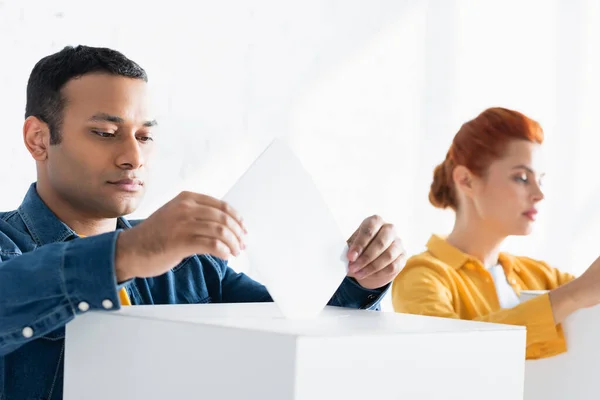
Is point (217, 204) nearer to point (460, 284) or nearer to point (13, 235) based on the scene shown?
point (13, 235)

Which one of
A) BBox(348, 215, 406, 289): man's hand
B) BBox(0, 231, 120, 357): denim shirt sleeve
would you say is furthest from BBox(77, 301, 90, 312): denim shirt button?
BBox(348, 215, 406, 289): man's hand

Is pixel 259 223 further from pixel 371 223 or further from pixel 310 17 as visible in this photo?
pixel 310 17

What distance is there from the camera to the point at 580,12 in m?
3.74

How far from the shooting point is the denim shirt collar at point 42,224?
47.9 inches

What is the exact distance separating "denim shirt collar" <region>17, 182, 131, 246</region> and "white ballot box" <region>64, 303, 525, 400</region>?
35 centimetres

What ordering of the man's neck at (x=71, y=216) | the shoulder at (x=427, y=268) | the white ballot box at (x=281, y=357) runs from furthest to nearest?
1. the shoulder at (x=427, y=268)
2. the man's neck at (x=71, y=216)
3. the white ballot box at (x=281, y=357)

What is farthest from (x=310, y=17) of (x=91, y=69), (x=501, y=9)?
(x=91, y=69)

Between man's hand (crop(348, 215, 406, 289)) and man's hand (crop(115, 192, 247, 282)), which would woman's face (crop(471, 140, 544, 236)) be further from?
man's hand (crop(115, 192, 247, 282))

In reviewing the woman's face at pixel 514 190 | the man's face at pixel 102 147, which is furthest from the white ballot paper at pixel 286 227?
the woman's face at pixel 514 190

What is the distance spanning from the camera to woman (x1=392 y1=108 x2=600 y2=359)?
202 cm

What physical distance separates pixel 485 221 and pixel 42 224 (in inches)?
47.8

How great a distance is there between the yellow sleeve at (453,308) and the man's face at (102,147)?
0.76m

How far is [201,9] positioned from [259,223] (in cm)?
193

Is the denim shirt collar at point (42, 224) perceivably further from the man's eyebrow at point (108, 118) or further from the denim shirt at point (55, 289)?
the man's eyebrow at point (108, 118)
